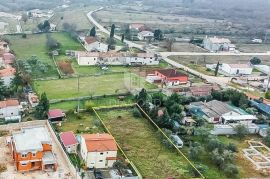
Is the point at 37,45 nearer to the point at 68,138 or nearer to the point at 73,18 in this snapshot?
the point at 73,18

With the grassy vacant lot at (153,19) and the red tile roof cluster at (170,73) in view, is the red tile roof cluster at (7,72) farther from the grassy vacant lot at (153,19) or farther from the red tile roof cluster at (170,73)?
the grassy vacant lot at (153,19)

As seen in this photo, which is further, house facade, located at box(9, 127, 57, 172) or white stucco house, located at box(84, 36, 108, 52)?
white stucco house, located at box(84, 36, 108, 52)

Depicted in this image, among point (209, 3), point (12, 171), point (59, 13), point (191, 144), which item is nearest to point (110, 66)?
point (191, 144)

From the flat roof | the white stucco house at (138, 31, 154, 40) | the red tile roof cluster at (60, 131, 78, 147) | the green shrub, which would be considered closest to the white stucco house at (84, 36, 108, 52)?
the white stucco house at (138, 31, 154, 40)

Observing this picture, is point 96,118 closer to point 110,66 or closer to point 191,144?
point 191,144

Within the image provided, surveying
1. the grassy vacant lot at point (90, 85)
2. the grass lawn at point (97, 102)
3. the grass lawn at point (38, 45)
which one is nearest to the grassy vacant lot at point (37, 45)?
the grass lawn at point (38, 45)

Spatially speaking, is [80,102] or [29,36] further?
[29,36]

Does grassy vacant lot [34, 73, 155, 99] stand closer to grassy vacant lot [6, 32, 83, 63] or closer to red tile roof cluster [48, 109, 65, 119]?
red tile roof cluster [48, 109, 65, 119]

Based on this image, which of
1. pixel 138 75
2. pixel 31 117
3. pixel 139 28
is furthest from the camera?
pixel 139 28
